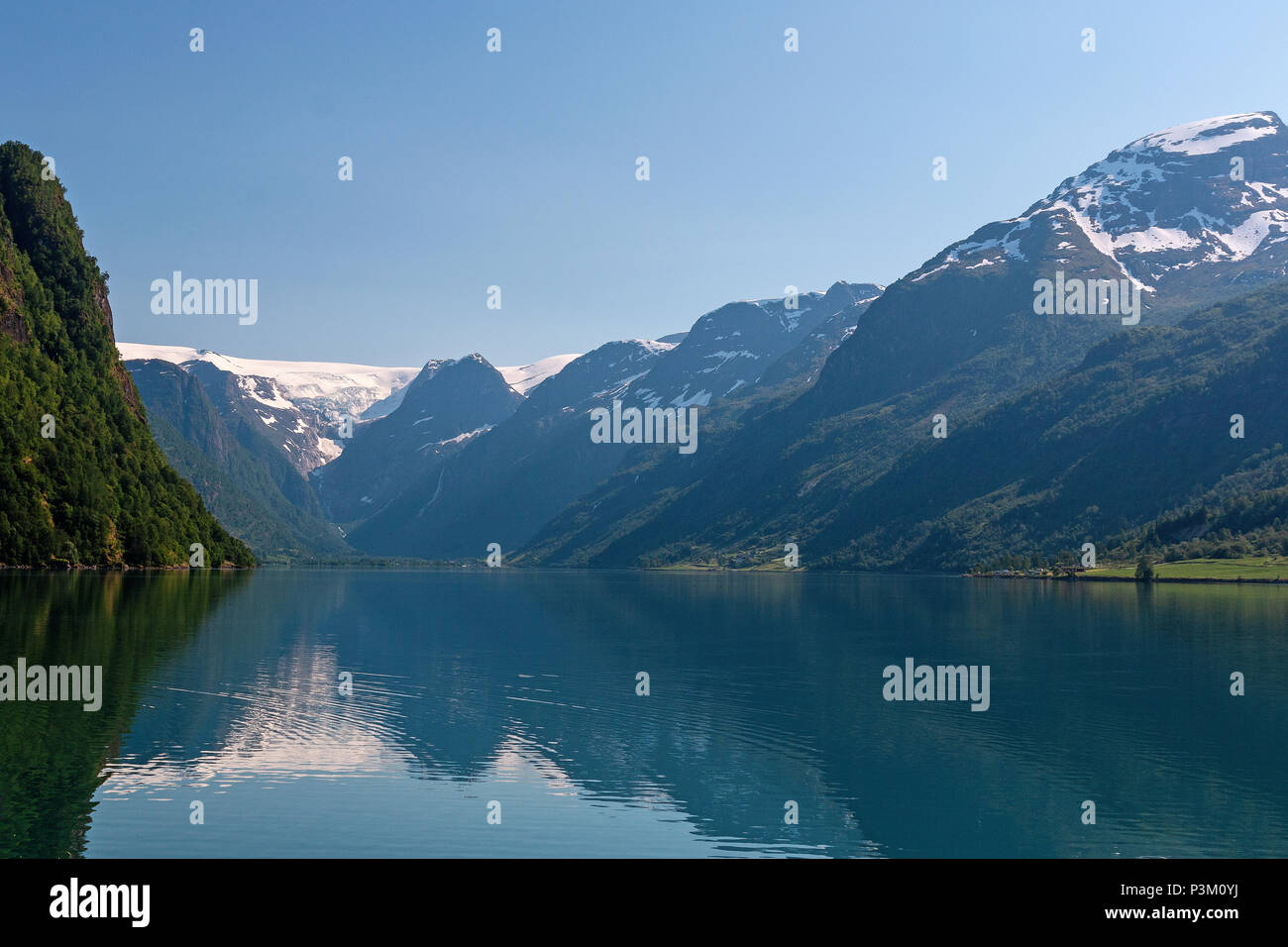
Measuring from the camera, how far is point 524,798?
145 feet

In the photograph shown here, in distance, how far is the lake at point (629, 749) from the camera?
38688 mm

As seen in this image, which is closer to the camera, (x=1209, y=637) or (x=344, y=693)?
(x=344, y=693)

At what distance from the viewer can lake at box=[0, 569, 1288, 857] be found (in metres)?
38.7

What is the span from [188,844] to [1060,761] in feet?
124

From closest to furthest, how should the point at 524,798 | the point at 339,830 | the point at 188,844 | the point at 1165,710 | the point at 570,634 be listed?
the point at 188,844 < the point at 339,830 < the point at 524,798 < the point at 1165,710 < the point at 570,634

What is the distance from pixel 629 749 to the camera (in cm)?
5494
